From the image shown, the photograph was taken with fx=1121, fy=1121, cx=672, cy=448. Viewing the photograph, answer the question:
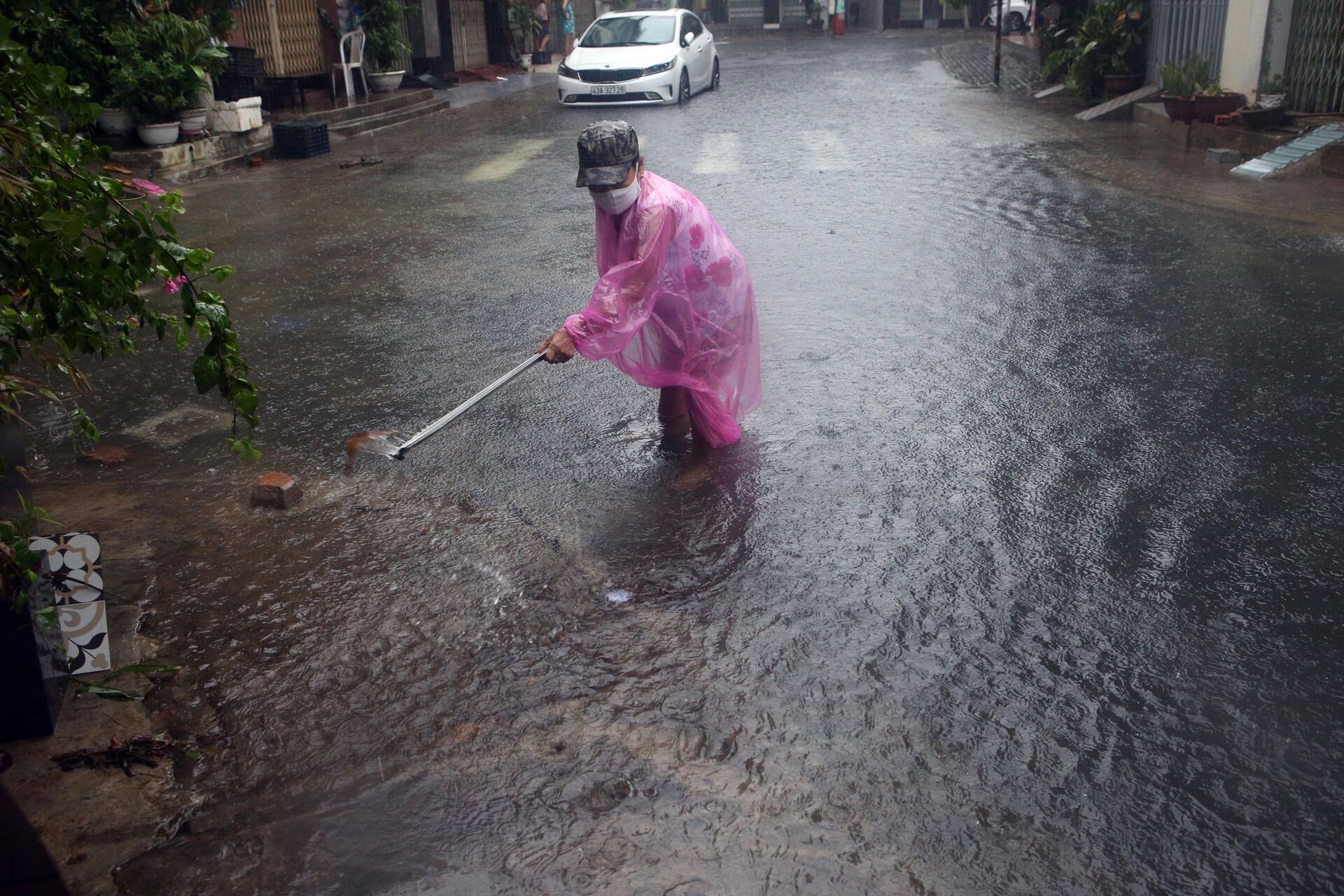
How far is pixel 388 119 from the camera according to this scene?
1656 centimetres

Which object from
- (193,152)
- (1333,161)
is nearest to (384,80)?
(193,152)

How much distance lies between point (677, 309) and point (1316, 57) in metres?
9.92

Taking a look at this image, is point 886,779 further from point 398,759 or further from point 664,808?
point 398,759

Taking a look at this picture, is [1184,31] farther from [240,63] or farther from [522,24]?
[522,24]

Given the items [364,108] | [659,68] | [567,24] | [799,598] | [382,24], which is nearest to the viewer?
[799,598]

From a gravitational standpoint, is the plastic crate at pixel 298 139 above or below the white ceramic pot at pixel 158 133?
below

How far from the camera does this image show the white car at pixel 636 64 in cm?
1772

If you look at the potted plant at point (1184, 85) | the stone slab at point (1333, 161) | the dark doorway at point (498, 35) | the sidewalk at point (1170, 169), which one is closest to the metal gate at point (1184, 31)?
the potted plant at point (1184, 85)

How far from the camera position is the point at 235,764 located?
292cm

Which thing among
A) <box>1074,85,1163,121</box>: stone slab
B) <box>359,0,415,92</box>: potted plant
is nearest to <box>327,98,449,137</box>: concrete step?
<box>359,0,415,92</box>: potted plant

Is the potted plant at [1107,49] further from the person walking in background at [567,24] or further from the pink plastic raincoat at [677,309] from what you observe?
the person walking in background at [567,24]

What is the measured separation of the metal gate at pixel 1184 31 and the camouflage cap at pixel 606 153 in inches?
435

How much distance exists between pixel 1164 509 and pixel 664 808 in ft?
7.83

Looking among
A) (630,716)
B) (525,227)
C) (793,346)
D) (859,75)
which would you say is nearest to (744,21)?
(859,75)
